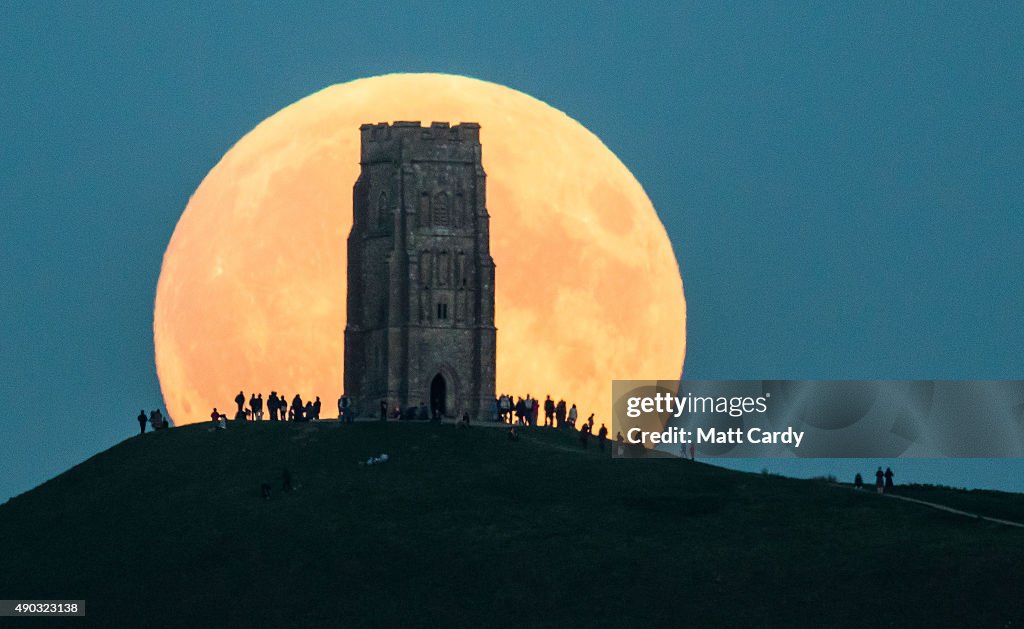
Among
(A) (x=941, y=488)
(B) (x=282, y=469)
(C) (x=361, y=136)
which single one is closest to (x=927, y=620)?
(A) (x=941, y=488)

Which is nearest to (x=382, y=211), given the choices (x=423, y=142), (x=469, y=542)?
(x=423, y=142)

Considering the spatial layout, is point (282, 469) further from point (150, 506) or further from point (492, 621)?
point (492, 621)

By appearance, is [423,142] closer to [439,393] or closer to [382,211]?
[382,211]

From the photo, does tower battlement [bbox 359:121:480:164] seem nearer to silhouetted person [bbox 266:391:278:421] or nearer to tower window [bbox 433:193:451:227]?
tower window [bbox 433:193:451:227]

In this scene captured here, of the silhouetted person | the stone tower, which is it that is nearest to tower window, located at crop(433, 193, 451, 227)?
the stone tower

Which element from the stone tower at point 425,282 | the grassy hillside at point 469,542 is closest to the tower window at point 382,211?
the stone tower at point 425,282
